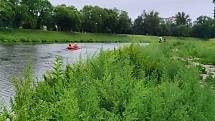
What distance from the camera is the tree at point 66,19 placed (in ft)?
360

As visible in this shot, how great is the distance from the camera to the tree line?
9525 centimetres

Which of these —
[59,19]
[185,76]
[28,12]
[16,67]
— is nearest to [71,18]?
[59,19]

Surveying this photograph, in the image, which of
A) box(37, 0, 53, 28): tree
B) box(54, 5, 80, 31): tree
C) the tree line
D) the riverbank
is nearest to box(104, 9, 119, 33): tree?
the tree line

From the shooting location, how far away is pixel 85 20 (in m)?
123

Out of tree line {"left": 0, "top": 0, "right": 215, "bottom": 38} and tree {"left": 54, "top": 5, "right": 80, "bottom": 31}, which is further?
tree {"left": 54, "top": 5, "right": 80, "bottom": 31}

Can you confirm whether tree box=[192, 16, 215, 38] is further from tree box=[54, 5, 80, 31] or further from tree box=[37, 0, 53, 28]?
tree box=[37, 0, 53, 28]

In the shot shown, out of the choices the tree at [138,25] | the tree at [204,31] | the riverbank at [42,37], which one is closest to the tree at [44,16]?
the riverbank at [42,37]

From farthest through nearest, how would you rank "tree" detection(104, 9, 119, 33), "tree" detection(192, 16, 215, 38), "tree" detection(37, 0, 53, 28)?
"tree" detection(104, 9, 119, 33) → "tree" detection(192, 16, 215, 38) → "tree" detection(37, 0, 53, 28)

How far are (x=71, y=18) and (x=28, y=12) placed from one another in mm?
14324

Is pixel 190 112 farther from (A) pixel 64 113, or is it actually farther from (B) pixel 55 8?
(B) pixel 55 8

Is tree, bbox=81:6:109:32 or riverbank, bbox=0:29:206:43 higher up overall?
tree, bbox=81:6:109:32

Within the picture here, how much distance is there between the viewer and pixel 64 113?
5125 millimetres

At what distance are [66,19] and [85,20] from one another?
13.7m

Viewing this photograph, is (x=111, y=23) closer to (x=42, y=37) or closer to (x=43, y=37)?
(x=43, y=37)
